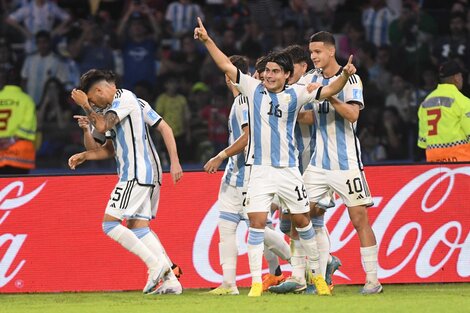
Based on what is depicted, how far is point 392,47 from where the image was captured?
1722 cm

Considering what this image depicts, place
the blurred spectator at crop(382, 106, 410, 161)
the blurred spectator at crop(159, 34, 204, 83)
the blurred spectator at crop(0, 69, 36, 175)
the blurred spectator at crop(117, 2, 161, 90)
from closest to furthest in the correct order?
1. the blurred spectator at crop(0, 69, 36, 175)
2. the blurred spectator at crop(382, 106, 410, 161)
3. the blurred spectator at crop(159, 34, 204, 83)
4. the blurred spectator at crop(117, 2, 161, 90)

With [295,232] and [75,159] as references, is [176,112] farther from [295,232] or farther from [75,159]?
[295,232]

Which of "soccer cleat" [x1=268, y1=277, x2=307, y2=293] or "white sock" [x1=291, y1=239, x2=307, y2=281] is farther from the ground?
"white sock" [x1=291, y1=239, x2=307, y2=281]

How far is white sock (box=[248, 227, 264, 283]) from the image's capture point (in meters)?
10.3

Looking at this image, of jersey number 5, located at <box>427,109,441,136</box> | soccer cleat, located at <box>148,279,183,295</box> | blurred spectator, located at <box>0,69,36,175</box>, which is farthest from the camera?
blurred spectator, located at <box>0,69,36,175</box>

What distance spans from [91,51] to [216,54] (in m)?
7.73

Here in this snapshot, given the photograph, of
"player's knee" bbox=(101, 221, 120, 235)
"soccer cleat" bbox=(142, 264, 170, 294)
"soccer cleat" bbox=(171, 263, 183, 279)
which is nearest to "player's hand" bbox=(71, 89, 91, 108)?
"player's knee" bbox=(101, 221, 120, 235)

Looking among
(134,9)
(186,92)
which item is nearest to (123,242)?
(186,92)

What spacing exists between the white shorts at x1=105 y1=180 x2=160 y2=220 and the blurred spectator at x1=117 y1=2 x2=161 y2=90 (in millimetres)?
6420

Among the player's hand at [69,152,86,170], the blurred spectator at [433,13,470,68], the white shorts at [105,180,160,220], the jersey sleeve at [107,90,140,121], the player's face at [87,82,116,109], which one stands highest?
the player's face at [87,82,116,109]

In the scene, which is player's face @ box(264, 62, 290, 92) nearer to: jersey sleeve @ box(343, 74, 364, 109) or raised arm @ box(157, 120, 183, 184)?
jersey sleeve @ box(343, 74, 364, 109)

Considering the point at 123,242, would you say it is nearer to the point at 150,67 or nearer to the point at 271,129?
the point at 271,129

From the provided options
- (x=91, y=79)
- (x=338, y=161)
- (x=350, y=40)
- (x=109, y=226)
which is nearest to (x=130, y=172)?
(x=109, y=226)

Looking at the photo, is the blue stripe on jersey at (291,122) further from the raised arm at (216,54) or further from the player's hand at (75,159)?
the player's hand at (75,159)
